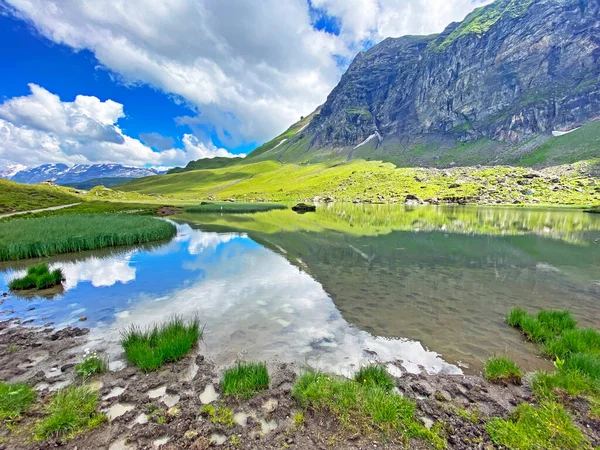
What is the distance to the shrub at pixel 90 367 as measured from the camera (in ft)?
29.0

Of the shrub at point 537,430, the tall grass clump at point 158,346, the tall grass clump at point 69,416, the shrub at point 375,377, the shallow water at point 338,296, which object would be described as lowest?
the shallow water at point 338,296

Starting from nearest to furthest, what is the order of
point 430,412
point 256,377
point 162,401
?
point 430,412 → point 162,401 → point 256,377

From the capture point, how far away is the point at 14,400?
6.96 metres

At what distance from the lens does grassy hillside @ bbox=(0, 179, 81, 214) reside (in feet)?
265

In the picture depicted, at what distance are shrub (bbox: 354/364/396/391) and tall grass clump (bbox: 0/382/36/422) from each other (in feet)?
29.0

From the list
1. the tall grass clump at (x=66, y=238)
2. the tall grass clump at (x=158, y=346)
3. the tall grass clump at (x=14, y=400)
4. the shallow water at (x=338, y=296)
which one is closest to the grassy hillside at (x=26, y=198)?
the tall grass clump at (x=66, y=238)

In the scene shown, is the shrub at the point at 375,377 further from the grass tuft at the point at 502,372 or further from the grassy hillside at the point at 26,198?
the grassy hillside at the point at 26,198

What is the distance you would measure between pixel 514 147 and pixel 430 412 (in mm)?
243723

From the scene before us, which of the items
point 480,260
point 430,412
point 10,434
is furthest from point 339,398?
point 480,260

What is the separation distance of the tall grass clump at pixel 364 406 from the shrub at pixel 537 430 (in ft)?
4.56

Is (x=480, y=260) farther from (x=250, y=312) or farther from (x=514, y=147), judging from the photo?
(x=514, y=147)

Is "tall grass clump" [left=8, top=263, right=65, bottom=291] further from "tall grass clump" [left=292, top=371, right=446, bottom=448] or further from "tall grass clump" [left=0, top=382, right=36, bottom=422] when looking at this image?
"tall grass clump" [left=292, top=371, right=446, bottom=448]

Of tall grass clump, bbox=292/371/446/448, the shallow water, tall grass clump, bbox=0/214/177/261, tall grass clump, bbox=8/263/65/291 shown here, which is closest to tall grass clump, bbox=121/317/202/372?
the shallow water

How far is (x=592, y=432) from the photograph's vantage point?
605 centimetres
